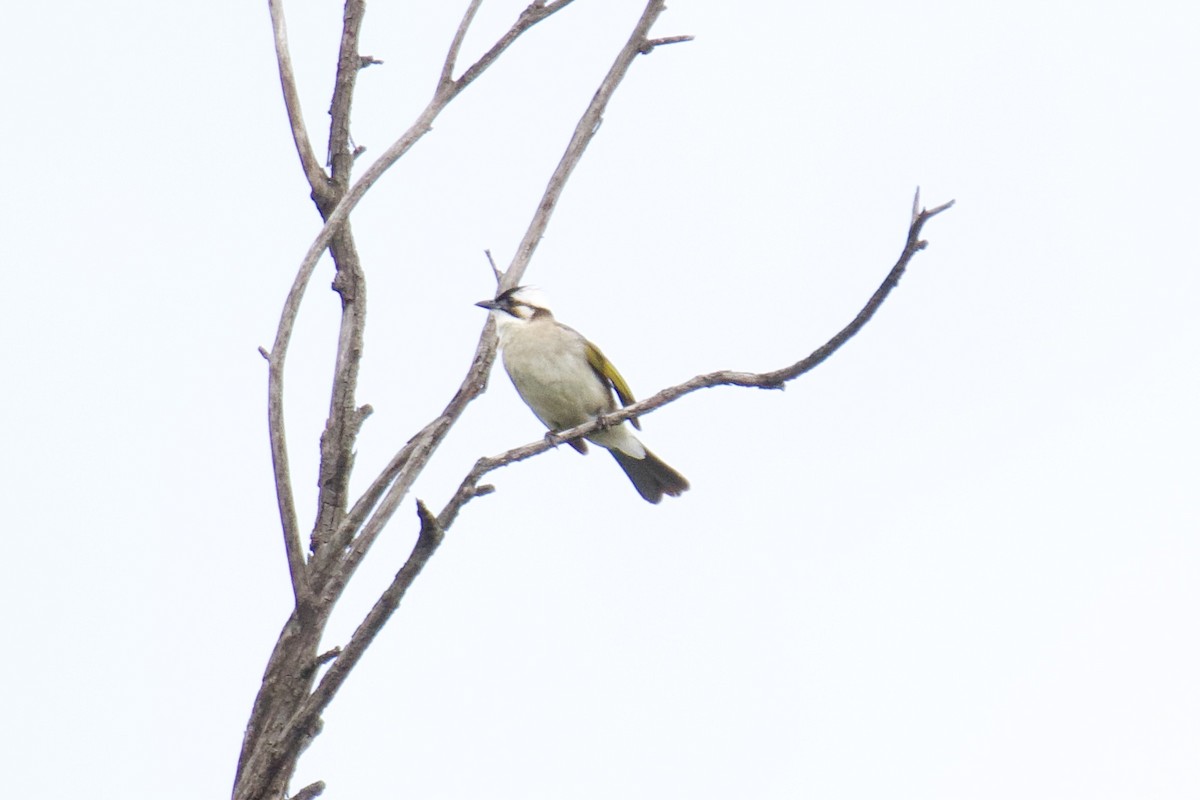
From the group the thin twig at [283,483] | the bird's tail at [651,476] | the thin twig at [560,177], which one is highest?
the bird's tail at [651,476]

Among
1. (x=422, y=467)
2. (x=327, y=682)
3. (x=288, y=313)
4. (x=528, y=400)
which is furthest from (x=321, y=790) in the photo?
(x=528, y=400)

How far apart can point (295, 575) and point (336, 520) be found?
0.90ft

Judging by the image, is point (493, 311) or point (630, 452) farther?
point (630, 452)

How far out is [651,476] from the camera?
8062 millimetres

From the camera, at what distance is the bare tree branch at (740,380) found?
11.5 ft

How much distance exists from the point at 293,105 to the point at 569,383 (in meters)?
3.49

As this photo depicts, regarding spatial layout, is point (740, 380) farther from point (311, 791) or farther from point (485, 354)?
point (311, 791)

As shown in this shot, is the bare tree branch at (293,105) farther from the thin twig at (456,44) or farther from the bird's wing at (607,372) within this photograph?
the bird's wing at (607,372)

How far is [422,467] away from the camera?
3691 millimetres

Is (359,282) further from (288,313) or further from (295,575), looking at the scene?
(295,575)

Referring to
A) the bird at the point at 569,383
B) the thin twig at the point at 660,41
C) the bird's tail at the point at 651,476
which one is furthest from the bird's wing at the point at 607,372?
the thin twig at the point at 660,41

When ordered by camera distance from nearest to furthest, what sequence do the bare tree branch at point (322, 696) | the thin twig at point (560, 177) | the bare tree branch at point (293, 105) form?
the bare tree branch at point (322, 696) < the bare tree branch at point (293, 105) < the thin twig at point (560, 177)

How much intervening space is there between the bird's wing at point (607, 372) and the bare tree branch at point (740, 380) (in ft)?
10.9

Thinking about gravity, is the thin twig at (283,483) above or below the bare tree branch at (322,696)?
above
